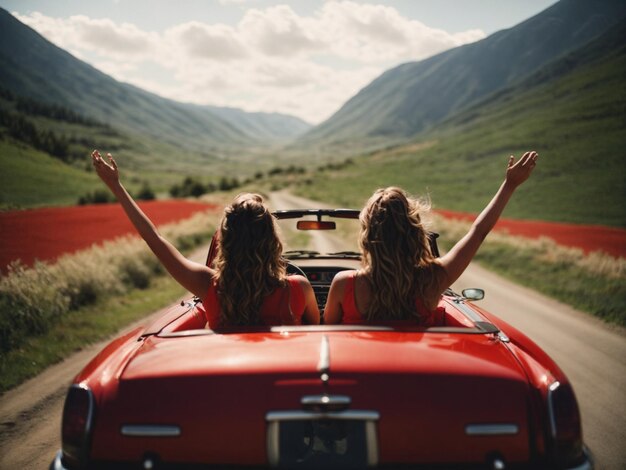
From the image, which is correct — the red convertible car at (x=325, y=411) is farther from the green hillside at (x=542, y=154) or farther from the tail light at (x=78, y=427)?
the green hillside at (x=542, y=154)

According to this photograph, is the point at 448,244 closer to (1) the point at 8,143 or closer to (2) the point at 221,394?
(2) the point at 221,394

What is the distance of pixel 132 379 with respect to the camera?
1.88 metres

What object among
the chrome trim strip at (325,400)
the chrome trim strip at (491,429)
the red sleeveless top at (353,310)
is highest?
the red sleeveless top at (353,310)

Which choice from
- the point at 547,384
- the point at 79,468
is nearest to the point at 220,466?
the point at 79,468

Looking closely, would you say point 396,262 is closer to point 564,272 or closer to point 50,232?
point 564,272

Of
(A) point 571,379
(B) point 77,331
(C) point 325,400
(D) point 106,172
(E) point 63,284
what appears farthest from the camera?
(E) point 63,284

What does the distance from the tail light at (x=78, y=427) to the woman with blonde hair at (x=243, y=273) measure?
2.40 feet

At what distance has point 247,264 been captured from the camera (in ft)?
8.05

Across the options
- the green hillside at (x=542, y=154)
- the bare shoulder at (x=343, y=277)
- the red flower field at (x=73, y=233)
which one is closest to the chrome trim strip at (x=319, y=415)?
the bare shoulder at (x=343, y=277)

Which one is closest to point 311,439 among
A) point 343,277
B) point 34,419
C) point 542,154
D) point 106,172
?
point 343,277

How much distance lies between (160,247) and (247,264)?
0.46 meters

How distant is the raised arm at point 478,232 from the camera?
2.43 metres

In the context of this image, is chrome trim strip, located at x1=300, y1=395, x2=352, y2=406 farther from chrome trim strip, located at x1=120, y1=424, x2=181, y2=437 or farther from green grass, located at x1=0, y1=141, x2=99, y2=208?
green grass, located at x1=0, y1=141, x2=99, y2=208

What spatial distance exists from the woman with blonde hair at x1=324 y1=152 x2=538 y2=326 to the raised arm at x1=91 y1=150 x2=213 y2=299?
761 millimetres
